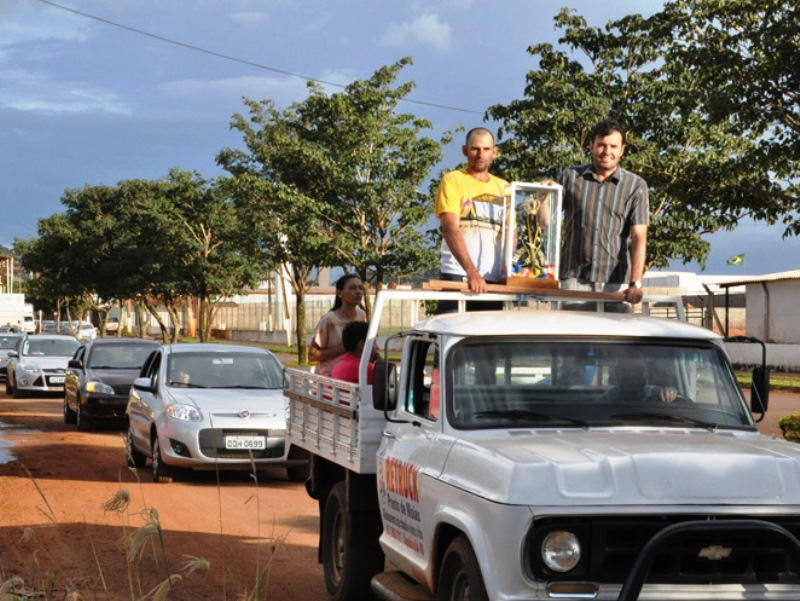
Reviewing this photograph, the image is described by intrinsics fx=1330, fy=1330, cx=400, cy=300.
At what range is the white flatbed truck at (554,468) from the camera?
5176mm

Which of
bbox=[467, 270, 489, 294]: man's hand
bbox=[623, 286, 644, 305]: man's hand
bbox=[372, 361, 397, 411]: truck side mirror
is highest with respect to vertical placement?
bbox=[467, 270, 489, 294]: man's hand

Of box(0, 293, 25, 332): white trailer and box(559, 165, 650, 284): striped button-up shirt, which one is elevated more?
box(559, 165, 650, 284): striped button-up shirt

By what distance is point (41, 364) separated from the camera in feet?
104

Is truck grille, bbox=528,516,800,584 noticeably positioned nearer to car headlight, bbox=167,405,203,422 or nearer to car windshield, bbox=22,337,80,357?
car headlight, bbox=167,405,203,422

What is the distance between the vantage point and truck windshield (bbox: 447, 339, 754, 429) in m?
6.39

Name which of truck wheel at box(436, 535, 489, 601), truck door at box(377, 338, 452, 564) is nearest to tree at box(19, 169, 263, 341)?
truck door at box(377, 338, 452, 564)

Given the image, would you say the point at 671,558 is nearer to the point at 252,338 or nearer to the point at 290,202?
the point at 290,202

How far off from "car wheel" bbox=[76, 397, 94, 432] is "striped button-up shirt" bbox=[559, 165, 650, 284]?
14530 mm

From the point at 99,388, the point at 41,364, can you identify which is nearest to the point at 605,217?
the point at 99,388

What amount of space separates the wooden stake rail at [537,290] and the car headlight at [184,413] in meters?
7.38

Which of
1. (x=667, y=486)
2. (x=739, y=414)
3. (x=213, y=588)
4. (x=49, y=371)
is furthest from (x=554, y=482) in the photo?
(x=49, y=371)

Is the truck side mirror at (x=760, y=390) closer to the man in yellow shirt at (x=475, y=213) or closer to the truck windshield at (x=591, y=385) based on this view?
the truck windshield at (x=591, y=385)

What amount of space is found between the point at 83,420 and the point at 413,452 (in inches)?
634

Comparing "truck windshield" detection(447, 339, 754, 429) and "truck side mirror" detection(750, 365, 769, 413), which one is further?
"truck side mirror" detection(750, 365, 769, 413)
